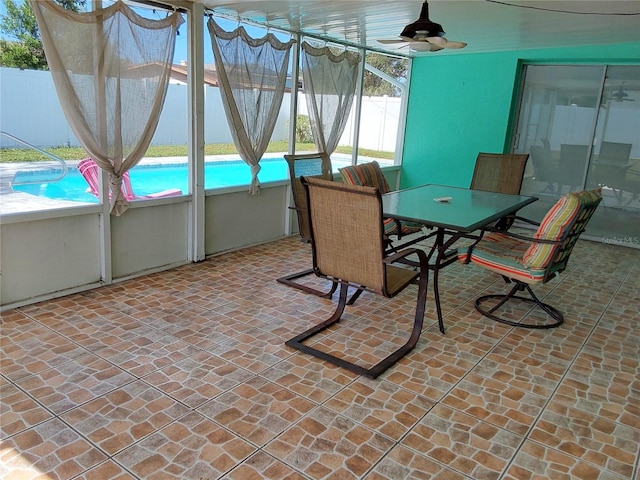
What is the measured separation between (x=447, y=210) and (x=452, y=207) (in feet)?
0.49

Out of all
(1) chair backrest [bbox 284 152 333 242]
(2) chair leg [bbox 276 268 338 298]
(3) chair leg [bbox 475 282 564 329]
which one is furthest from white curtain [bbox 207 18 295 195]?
(3) chair leg [bbox 475 282 564 329]

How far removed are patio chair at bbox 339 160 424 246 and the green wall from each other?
2507mm

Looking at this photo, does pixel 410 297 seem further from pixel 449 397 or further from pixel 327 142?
pixel 327 142

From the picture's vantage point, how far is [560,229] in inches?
116

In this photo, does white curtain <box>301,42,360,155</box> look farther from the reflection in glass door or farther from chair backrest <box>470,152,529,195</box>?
the reflection in glass door

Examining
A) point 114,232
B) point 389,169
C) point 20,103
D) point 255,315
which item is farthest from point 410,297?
point 389,169

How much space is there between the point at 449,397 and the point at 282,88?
3320 mm

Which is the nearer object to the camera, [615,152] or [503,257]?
[503,257]

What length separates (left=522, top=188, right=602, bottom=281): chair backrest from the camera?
2.86 m

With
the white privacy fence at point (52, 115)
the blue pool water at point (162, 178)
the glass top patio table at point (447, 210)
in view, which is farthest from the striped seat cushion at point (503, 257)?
the white privacy fence at point (52, 115)

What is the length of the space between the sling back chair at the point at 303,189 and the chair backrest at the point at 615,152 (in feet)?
11.6

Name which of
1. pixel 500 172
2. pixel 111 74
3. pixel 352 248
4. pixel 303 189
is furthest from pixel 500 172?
pixel 111 74

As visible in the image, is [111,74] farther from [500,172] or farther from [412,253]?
[500,172]

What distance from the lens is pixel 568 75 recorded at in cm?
568
